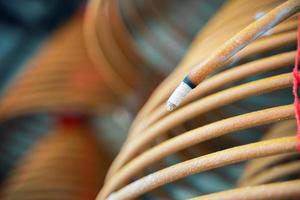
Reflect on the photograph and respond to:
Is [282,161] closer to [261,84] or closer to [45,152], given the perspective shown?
[261,84]

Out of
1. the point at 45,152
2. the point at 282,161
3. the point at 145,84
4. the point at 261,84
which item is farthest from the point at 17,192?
the point at 261,84

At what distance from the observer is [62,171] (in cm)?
123

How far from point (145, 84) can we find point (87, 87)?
17 centimetres

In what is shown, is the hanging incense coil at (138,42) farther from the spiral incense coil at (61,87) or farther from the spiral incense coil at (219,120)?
the spiral incense coil at (219,120)

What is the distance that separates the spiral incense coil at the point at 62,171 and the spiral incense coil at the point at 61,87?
93 mm

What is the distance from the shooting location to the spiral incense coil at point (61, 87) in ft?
4.46

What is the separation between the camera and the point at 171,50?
1.30m

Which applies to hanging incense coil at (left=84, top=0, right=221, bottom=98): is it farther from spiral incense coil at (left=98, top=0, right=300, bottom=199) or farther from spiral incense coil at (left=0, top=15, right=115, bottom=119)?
spiral incense coil at (left=98, top=0, right=300, bottom=199)

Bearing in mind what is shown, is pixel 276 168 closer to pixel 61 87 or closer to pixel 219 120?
pixel 219 120

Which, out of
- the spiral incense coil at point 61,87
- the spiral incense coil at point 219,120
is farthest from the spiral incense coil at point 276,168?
the spiral incense coil at point 61,87

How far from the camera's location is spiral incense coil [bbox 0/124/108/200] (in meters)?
1.20

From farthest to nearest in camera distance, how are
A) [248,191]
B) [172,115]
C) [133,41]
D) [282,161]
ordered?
[133,41] < [282,161] < [172,115] < [248,191]

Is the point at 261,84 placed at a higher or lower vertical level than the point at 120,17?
lower

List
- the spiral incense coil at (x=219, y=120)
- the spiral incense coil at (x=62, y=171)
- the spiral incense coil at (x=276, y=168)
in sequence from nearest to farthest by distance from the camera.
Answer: the spiral incense coil at (x=219, y=120) < the spiral incense coil at (x=276, y=168) < the spiral incense coil at (x=62, y=171)
